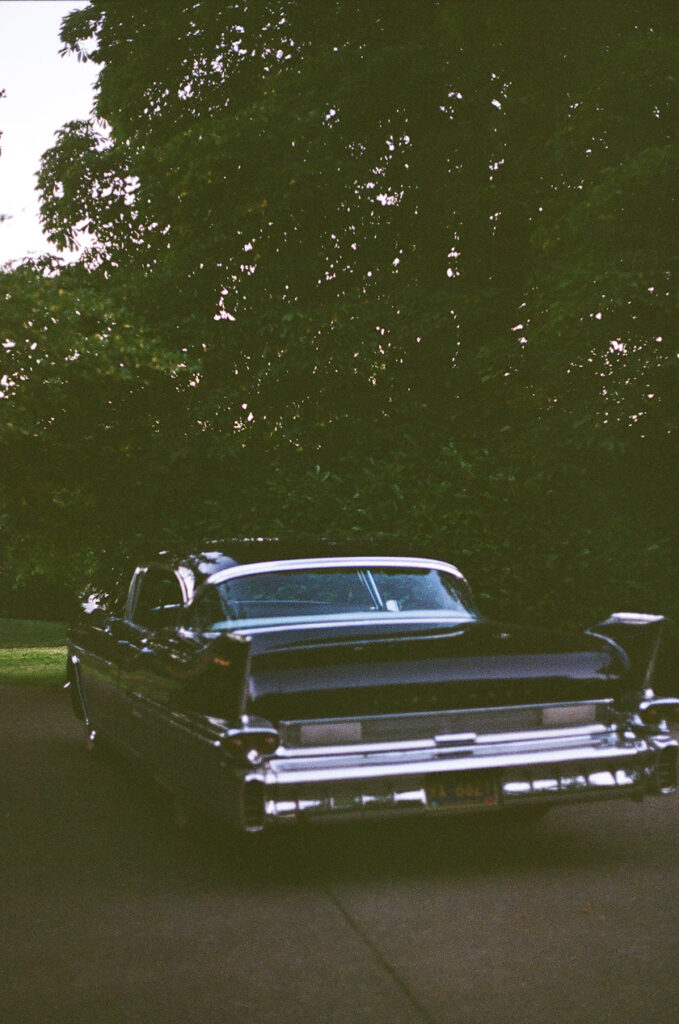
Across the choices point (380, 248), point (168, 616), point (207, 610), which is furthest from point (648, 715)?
point (380, 248)

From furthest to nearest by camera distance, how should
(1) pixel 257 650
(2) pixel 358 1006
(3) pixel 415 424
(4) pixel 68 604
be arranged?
1. (4) pixel 68 604
2. (3) pixel 415 424
3. (1) pixel 257 650
4. (2) pixel 358 1006

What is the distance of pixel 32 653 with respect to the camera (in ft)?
77.9

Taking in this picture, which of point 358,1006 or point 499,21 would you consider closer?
point 358,1006

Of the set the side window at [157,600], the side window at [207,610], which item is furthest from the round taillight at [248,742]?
→ the side window at [157,600]

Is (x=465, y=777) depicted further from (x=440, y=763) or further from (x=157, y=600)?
(x=157, y=600)

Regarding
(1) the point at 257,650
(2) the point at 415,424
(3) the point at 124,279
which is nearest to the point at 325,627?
(1) the point at 257,650

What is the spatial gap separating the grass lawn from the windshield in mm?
7059

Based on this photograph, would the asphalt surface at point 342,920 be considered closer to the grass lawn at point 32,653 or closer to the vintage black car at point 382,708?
the vintage black car at point 382,708

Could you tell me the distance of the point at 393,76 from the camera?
712 inches

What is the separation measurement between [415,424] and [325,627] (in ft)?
36.8

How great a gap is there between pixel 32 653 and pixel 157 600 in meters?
16.5

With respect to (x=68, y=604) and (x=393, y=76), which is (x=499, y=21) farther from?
(x=68, y=604)

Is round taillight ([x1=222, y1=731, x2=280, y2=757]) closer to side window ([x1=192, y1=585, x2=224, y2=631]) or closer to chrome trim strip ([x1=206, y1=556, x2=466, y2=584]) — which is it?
side window ([x1=192, y1=585, x2=224, y2=631])

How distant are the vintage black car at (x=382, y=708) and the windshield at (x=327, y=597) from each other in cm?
1
